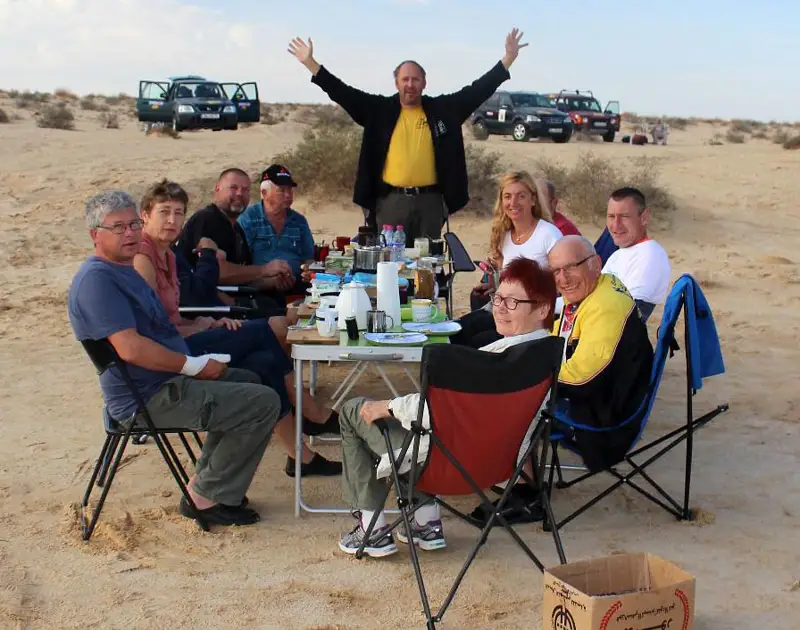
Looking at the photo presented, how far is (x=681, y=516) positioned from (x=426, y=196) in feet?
11.4

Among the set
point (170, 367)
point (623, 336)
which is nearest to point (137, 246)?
point (170, 367)

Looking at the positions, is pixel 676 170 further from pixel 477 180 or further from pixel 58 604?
pixel 58 604

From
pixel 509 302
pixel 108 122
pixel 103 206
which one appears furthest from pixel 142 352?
pixel 108 122

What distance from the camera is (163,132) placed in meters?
21.6

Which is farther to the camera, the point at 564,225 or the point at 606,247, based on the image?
the point at 564,225

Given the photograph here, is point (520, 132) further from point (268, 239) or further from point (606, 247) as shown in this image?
point (606, 247)

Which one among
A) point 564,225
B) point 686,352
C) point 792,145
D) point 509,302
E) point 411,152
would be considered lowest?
point 686,352

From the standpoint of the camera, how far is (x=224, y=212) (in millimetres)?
5926

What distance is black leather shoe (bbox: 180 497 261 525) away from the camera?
389cm

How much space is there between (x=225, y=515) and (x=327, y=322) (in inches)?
36.6

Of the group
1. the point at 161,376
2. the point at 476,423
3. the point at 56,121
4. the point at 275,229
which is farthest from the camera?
the point at 56,121

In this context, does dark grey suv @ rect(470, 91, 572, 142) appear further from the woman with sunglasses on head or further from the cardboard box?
the cardboard box

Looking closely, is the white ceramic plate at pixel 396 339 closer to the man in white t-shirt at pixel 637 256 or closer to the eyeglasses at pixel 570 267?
the eyeglasses at pixel 570 267

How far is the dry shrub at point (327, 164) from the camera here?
45.7 ft
